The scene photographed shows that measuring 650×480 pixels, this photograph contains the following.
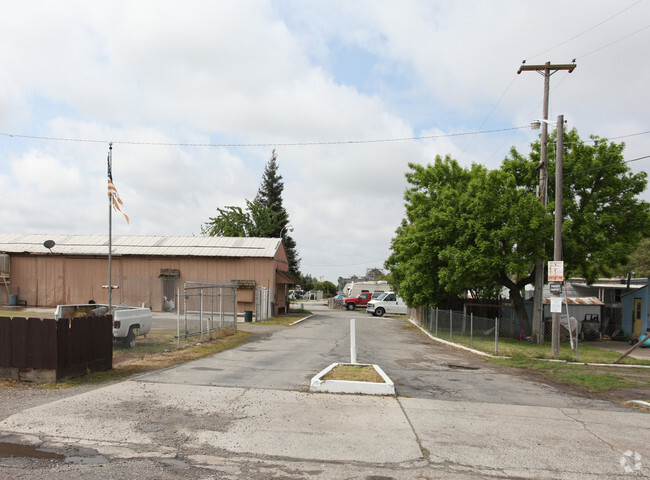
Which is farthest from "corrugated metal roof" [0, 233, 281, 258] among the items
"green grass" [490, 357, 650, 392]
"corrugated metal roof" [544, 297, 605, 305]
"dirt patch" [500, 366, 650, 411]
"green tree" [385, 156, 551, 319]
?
"dirt patch" [500, 366, 650, 411]

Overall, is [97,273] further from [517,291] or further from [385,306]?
[517,291]

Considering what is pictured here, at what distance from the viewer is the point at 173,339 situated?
17.7m

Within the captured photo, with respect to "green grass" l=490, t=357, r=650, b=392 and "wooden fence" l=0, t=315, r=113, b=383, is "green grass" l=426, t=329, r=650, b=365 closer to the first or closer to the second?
"green grass" l=490, t=357, r=650, b=392

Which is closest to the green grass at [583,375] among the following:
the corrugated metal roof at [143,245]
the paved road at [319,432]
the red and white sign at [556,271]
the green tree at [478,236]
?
the paved road at [319,432]

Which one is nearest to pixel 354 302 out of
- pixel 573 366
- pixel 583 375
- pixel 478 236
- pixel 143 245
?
pixel 143 245

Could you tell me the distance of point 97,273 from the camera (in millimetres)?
34500

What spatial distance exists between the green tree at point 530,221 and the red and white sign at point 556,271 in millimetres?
3686

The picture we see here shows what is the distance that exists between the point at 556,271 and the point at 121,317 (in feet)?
43.3

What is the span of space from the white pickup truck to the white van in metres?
28.9

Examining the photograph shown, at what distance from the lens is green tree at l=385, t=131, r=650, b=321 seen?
20.4 meters

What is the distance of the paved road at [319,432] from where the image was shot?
563 centimetres

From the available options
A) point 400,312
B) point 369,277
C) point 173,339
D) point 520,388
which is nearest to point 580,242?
point 520,388

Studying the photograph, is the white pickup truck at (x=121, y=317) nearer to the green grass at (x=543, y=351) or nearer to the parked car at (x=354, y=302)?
the green grass at (x=543, y=351)

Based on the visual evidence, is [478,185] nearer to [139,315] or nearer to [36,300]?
[139,315]
